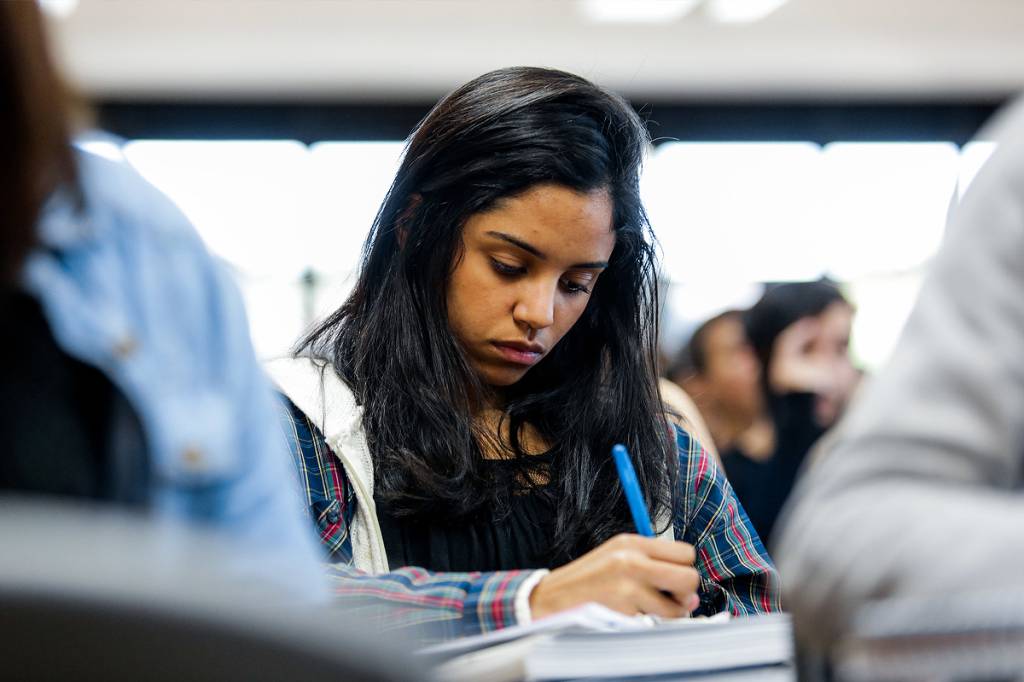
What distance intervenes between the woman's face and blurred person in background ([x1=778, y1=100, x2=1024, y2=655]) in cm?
79

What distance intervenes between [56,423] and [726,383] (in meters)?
3.36

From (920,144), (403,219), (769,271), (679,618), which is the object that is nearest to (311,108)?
(769,271)

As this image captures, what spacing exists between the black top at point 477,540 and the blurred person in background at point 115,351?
26.5 inches

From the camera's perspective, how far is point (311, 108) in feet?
24.4

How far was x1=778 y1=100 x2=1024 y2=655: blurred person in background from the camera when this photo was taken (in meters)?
0.64

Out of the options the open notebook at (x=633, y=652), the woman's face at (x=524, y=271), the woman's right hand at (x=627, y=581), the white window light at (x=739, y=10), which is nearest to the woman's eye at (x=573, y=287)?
the woman's face at (x=524, y=271)

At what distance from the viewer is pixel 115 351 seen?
0.63m

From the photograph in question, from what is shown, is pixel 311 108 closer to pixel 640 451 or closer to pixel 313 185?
pixel 313 185

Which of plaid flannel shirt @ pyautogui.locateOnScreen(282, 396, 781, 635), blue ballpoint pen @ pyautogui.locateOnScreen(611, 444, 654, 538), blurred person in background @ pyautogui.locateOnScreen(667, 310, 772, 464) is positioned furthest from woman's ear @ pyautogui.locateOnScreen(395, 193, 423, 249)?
blurred person in background @ pyautogui.locateOnScreen(667, 310, 772, 464)

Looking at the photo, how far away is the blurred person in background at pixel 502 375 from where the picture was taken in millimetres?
1376

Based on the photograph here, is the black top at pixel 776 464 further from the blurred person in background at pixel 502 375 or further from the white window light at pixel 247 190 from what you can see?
the white window light at pixel 247 190

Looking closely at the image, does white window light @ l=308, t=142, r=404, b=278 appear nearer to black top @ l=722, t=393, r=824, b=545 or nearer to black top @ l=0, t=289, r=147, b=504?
black top @ l=722, t=393, r=824, b=545

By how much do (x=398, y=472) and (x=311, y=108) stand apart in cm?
635

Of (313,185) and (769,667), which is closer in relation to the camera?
(769,667)
